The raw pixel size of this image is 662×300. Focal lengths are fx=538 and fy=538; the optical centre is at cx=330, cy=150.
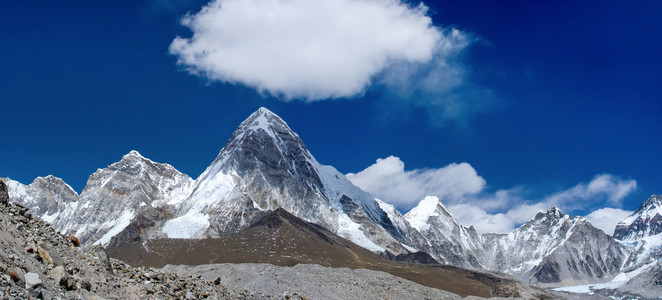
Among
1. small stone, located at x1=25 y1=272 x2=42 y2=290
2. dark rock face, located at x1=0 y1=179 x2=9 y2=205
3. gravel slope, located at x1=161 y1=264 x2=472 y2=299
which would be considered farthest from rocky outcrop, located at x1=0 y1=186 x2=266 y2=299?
gravel slope, located at x1=161 y1=264 x2=472 y2=299

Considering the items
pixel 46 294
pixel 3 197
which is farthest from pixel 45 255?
pixel 3 197

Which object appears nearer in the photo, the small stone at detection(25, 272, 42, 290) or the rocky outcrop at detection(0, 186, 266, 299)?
the small stone at detection(25, 272, 42, 290)

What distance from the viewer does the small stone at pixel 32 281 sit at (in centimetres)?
2384

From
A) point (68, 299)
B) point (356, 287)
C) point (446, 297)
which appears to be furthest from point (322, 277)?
point (68, 299)

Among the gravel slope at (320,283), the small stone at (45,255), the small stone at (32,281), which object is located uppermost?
the gravel slope at (320,283)

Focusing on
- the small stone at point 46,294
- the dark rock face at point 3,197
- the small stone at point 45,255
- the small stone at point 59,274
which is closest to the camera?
the small stone at point 46,294

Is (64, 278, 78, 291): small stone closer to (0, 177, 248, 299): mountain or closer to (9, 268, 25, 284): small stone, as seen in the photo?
(0, 177, 248, 299): mountain

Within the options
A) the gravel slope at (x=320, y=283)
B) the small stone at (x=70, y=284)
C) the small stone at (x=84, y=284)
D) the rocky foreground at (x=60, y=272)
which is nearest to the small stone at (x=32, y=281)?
the rocky foreground at (x=60, y=272)

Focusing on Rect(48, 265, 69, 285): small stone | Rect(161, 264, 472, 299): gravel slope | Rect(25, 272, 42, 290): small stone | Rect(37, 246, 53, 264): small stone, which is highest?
Rect(161, 264, 472, 299): gravel slope

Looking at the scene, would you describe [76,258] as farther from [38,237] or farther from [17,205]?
[17,205]

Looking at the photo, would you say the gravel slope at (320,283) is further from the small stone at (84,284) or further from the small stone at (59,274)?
the small stone at (59,274)

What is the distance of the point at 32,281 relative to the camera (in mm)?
24094

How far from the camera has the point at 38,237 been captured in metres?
31.2

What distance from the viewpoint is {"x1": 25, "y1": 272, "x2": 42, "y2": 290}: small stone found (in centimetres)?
2384
